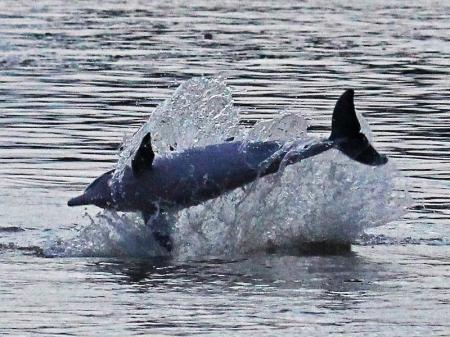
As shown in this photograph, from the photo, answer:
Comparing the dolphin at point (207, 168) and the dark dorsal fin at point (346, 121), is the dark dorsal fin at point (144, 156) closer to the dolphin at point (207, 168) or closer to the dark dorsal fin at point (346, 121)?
the dolphin at point (207, 168)

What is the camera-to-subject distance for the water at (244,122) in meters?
13.1

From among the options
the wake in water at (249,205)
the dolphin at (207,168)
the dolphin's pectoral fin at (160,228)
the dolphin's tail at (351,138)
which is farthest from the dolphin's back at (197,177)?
the dolphin's tail at (351,138)

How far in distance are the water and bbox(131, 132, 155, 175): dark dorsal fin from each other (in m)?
0.65

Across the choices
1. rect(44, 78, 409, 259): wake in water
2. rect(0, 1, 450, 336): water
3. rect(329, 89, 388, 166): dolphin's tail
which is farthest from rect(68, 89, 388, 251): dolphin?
rect(0, 1, 450, 336): water

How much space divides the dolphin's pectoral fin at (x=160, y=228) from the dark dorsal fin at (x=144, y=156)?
47 cm

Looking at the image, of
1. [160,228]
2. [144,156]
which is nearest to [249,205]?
[160,228]

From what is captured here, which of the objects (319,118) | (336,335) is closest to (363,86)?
(319,118)

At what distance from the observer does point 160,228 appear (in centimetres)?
1634

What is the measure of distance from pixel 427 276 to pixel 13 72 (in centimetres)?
2318

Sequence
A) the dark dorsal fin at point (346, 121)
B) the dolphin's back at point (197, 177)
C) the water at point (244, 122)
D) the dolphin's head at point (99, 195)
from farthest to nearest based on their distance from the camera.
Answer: the dolphin's head at point (99, 195) → the dolphin's back at point (197, 177) → the dark dorsal fin at point (346, 121) → the water at point (244, 122)

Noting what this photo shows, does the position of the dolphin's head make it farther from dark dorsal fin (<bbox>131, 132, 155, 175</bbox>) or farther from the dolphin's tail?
the dolphin's tail

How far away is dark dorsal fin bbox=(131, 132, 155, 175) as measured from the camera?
16391 mm

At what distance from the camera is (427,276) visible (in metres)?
14.8

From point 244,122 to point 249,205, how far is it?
33.2 feet
